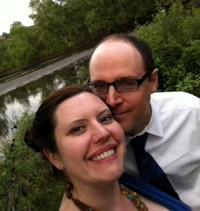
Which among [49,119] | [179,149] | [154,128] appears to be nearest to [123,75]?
[154,128]

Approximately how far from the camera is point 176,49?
7047 mm

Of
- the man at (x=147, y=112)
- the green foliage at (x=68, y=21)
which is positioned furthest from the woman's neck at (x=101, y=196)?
the green foliage at (x=68, y=21)

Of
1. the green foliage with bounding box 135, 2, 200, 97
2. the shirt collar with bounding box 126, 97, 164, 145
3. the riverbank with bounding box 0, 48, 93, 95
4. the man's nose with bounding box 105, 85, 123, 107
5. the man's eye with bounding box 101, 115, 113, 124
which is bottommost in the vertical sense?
the riverbank with bounding box 0, 48, 93, 95

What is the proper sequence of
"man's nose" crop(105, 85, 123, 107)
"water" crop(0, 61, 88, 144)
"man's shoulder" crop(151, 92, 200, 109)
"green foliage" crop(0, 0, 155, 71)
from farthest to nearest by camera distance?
"green foliage" crop(0, 0, 155, 71) < "water" crop(0, 61, 88, 144) < "man's shoulder" crop(151, 92, 200, 109) < "man's nose" crop(105, 85, 123, 107)

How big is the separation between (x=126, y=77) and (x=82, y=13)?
146ft

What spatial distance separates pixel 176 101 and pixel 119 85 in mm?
592

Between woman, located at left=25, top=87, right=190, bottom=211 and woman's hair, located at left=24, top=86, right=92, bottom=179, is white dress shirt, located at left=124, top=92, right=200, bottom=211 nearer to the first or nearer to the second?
woman, located at left=25, top=87, right=190, bottom=211

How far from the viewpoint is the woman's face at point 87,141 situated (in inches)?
61.7

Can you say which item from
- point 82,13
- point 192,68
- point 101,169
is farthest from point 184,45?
point 82,13

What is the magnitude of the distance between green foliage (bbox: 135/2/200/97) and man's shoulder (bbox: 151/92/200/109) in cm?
300

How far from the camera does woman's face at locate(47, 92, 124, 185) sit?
1566 mm

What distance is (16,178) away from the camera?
12.0ft

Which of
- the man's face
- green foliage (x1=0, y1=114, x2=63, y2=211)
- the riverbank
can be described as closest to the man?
the man's face

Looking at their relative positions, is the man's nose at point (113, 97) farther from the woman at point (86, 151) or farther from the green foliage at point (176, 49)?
the green foliage at point (176, 49)
